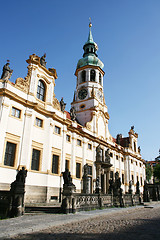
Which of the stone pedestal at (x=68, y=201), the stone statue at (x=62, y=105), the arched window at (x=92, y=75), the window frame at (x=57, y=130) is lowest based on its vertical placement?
the stone pedestal at (x=68, y=201)

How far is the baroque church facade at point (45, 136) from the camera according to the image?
1745cm

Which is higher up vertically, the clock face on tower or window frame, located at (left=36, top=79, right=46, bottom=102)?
the clock face on tower

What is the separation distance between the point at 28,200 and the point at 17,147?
4.77 m

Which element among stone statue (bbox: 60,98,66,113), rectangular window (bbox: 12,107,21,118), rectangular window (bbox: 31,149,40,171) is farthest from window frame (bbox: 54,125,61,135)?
rectangular window (bbox: 12,107,21,118)

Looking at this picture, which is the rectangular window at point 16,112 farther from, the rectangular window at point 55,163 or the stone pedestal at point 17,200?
the stone pedestal at point 17,200

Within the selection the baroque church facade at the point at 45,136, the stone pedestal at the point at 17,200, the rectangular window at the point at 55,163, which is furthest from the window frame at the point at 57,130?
the stone pedestal at the point at 17,200

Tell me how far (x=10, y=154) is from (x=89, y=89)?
2159cm

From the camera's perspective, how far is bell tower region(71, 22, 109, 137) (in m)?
33.6

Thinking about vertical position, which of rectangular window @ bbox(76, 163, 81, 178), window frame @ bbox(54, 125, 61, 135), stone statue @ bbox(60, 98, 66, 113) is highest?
stone statue @ bbox(60, 98, 66, 113)

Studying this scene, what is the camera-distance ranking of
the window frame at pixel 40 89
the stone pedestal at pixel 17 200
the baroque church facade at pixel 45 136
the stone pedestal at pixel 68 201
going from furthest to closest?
1. the window frame at pixel 40 89
2. the baroque church facade at pixel 45 136
3. the stone pedestal at pixel 68 201
4. the stone pedestal at pixel 17 200

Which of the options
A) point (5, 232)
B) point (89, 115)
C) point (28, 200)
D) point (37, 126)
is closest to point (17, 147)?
point (37, 126)

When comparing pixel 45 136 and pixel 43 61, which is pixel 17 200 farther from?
pixel 43 61

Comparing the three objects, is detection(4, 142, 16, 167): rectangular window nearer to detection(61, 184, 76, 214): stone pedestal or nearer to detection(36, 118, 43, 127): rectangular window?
detection(36, 118, 43, 127): rectangular window

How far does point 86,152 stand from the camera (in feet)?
92.7
